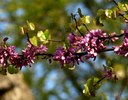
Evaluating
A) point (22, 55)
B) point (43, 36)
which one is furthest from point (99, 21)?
point (22, 55)

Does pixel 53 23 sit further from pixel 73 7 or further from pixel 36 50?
pixel 36 50

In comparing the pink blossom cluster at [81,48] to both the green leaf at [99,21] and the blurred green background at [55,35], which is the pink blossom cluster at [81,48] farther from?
the blurred green background at [55,35]

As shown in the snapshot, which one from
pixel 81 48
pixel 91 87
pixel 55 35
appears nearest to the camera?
pixel 81 48

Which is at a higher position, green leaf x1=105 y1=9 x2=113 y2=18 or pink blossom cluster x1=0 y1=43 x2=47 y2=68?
green leaf x1=105 y1=9 x2=113 y2=18

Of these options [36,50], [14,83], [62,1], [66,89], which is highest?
[62,1]

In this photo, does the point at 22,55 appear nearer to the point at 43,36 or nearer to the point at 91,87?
the point at 43,36

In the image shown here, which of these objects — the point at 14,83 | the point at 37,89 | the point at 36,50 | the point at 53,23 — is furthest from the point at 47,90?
the point at 36,50

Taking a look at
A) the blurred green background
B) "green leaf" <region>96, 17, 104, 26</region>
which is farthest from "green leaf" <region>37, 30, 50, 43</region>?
the blurred green background

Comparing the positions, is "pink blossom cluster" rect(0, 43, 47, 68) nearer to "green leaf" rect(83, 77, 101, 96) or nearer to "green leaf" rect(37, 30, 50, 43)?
"green leaf" rect(37, 30, 50, 43)

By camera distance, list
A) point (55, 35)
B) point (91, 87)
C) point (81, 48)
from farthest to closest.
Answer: point (55, 35) → point (91, 87) → point (81, 48)
